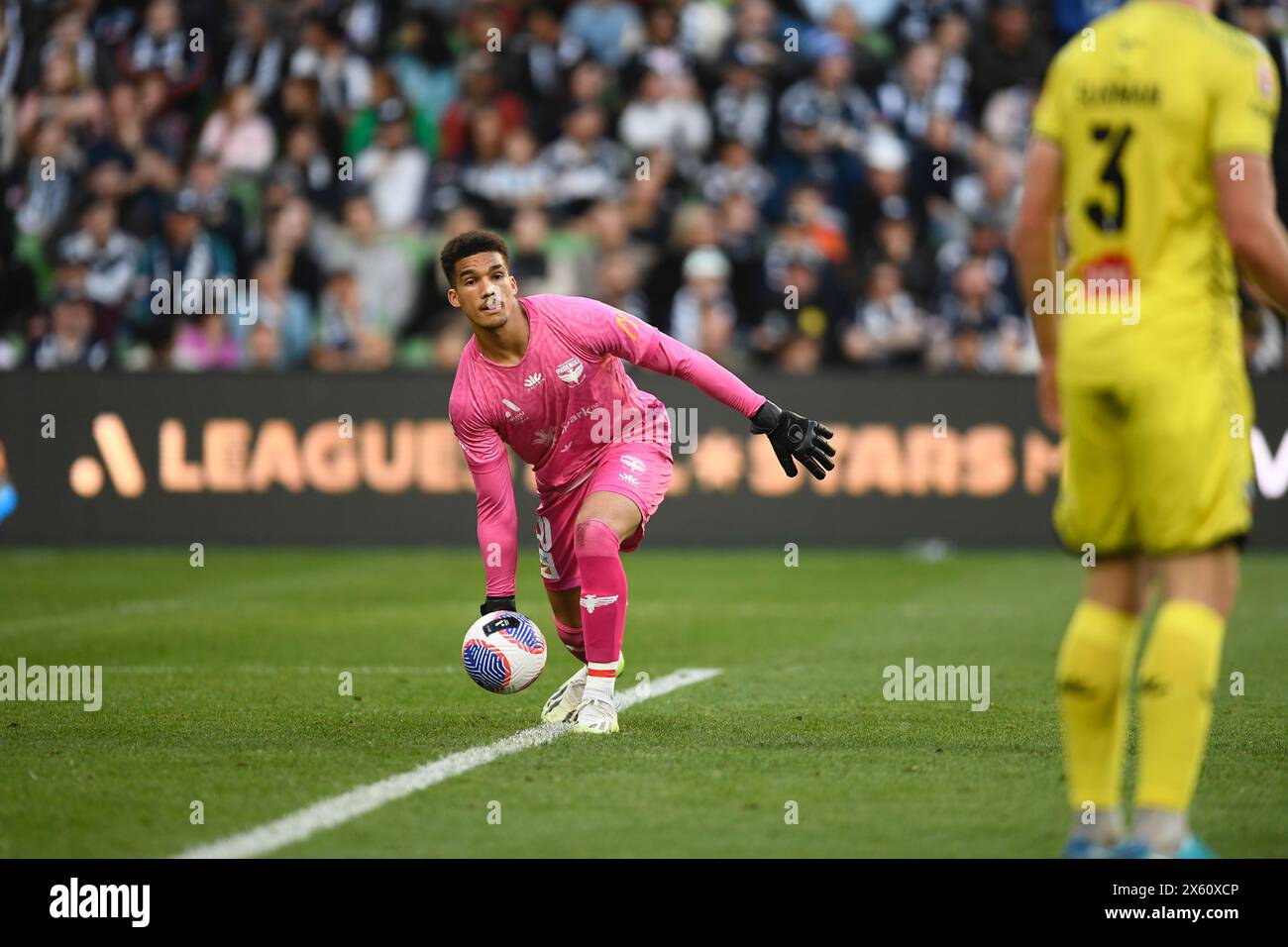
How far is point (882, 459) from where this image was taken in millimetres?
16188

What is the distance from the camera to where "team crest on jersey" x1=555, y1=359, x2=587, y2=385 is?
7.58 meters

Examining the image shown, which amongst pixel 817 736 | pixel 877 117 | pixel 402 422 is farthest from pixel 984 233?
pixel 817 736

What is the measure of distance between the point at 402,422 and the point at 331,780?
33.4 ft

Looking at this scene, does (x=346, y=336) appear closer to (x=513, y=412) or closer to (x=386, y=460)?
(x=386, y=460)

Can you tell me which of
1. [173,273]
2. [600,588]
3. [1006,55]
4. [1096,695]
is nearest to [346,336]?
[173,273]

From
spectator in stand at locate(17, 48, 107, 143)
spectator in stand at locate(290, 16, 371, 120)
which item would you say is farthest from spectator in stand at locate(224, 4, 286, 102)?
spectator in stand at locate(17, 48, 107, 143)

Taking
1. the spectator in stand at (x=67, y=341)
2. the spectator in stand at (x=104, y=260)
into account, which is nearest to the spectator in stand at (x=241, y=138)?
the spectator in stand at (x=104, y=260)

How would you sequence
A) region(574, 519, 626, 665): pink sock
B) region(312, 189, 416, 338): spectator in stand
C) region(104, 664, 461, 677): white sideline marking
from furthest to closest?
1. region(312, 189, 416, 338): spectator in stand
2. region(104, 664, 461, 677): white sideline marking
3. region(574, 519, 626, 665): pink sock

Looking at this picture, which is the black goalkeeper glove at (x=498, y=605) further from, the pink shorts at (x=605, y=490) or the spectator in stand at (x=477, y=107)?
the spectator in stand at (x=477, y=107)

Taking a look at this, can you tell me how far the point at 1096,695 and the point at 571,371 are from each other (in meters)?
3.22

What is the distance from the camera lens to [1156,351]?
15.3 ft

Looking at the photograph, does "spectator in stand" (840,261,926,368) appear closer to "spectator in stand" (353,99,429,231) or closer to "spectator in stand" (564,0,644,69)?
"spectator in stand" (564,0,644,69)

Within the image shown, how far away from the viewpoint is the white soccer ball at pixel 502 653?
730 centimetres

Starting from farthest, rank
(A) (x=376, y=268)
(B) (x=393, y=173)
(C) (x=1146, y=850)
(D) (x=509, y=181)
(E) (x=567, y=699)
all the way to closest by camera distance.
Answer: (B) (x=393, y=173) → (D) (x=509, y=181) → (A) (x=376, y=268) → (E) (x=567, y=699) → (C) (x=1146, y=850)
